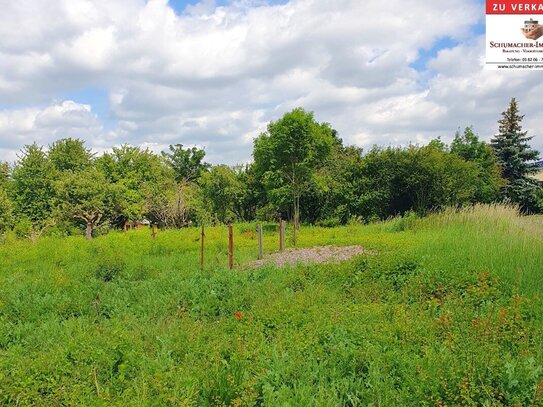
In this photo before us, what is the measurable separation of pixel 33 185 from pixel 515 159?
34.3m

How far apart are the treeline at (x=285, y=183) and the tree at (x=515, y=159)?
63mm

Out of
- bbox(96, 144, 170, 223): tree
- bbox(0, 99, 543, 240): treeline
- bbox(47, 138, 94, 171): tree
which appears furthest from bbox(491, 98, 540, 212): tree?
bbox(47, 138, 94, 171): tree

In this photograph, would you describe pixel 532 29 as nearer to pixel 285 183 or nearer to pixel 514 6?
pixel 514 6

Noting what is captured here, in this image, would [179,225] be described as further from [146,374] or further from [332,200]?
[146,374]

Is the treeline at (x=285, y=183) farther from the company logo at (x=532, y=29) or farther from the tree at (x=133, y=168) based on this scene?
the company logo at (x=532, y=29)

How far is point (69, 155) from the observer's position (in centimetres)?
3397

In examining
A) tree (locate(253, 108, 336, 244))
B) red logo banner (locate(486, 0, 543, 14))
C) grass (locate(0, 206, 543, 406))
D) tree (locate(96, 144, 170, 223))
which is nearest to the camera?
grass (locate(0, 206, 543, 406))

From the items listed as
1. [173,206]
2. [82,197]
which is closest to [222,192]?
[173,206]

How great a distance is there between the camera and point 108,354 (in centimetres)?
387

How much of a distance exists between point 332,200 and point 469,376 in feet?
62.0

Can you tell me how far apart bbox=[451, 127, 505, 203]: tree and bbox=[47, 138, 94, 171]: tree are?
28192mm

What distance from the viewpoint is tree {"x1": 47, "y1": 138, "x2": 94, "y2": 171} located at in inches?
1319

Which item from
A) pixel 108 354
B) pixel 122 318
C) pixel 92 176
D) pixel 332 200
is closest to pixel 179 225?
pixel 92 176

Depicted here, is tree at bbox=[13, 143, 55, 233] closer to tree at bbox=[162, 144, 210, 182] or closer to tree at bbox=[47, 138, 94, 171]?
tree at bbox=[47, 138, 94, 171]
